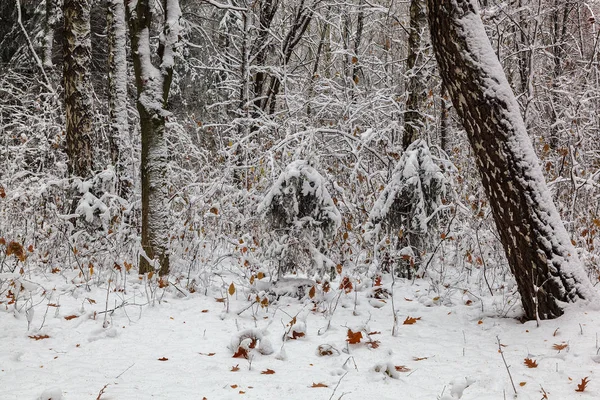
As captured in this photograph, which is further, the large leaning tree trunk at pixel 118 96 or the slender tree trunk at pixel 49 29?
the slender tree trunk at pixel 49 29

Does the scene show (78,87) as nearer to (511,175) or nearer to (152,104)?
(152,104)

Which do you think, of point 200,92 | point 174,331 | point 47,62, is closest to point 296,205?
point 174,331

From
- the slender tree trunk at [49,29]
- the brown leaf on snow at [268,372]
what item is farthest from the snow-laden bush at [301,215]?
the slender tree trunk at [49,29]

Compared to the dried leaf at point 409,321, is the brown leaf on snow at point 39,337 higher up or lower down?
higher up

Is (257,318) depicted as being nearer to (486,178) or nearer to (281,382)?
(281,382)

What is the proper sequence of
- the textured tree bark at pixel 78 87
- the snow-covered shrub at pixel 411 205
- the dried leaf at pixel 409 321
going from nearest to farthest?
1. the dried leaf at pixel 409 321
2. the snow-covered shrub at pixel 411 205
3. the textured tree bark at pixel 78 87

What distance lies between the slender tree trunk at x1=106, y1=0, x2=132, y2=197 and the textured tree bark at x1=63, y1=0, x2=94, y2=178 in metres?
0.46

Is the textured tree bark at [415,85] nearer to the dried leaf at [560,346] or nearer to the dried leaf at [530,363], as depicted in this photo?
the dried leaf at [560,346]

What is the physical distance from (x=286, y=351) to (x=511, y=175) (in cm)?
227

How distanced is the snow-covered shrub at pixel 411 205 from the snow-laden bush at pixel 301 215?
3.14ft

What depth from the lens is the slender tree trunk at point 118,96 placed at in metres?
6.81

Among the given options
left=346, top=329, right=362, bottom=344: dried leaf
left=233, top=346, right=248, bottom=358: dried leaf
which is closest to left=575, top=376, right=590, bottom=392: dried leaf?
left=346, top=329, right=362, bottom=344: dried leaf

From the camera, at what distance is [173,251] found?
215 inches

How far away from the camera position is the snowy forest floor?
2.60 meters
